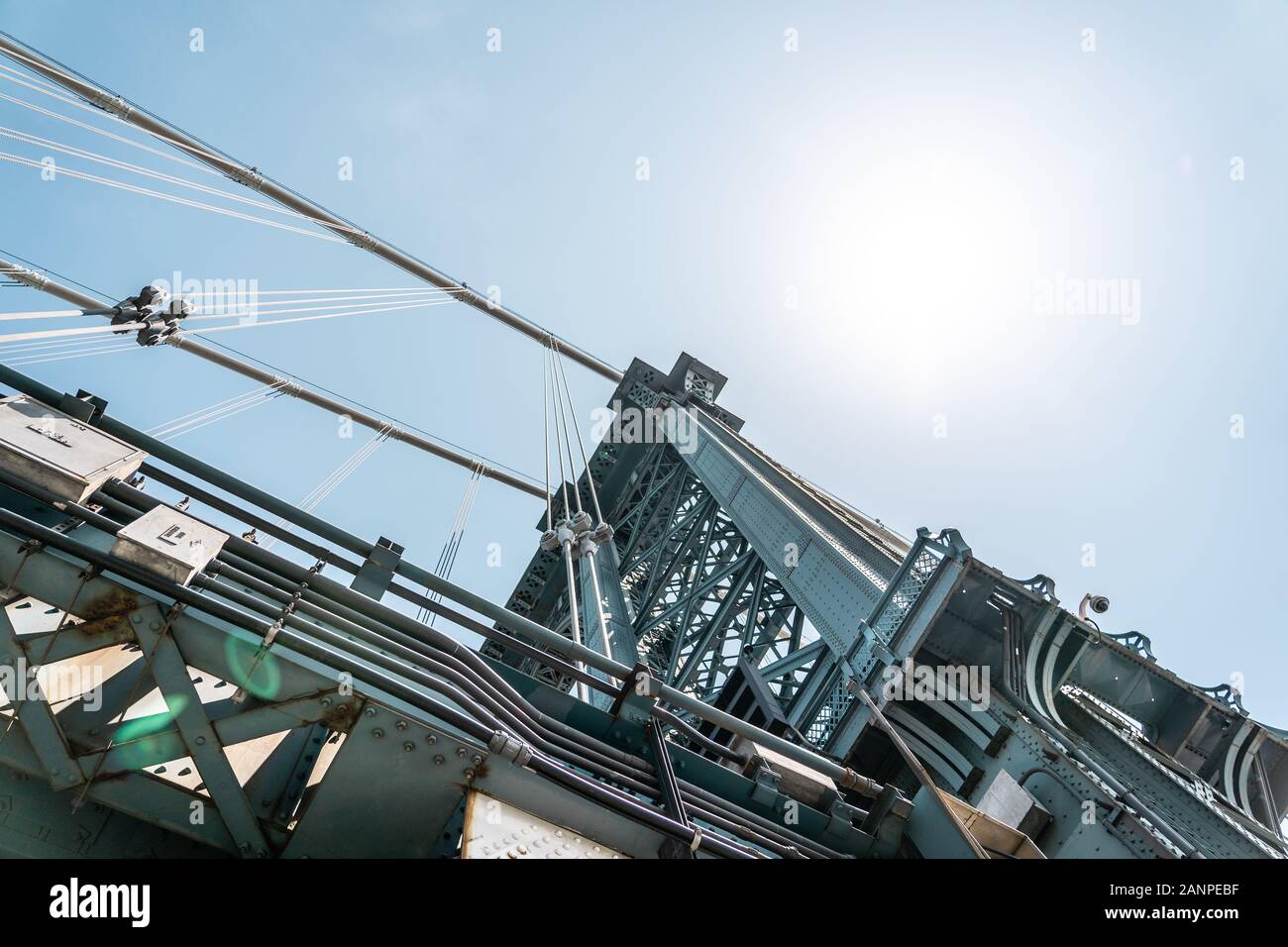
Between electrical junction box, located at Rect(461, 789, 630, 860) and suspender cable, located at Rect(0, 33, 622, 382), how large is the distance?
520 inches

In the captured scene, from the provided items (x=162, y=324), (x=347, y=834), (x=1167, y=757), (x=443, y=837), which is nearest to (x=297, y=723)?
(x=347, y=834)

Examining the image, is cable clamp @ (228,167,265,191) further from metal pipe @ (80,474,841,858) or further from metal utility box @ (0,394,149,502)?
metal pipe @ (80,474,841,858)

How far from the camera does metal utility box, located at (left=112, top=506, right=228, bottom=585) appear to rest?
14.2 ft

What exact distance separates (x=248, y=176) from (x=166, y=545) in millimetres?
14537

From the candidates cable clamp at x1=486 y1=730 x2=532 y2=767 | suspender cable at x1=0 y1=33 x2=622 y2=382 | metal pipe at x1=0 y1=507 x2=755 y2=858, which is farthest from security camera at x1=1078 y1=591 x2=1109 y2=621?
suspender cable at x1=0 y1=33 x2=622 y2=382

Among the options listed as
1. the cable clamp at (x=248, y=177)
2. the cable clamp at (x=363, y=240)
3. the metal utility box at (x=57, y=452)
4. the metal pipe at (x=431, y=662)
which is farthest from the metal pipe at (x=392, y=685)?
the cable clamp at (x=363, y=240)

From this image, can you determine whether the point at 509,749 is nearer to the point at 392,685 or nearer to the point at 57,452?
the point at 392,685

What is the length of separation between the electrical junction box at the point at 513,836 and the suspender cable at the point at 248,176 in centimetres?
1322

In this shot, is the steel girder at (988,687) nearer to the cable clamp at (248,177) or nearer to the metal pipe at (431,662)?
the metal pipe at (431,662)

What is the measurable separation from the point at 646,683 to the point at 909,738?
4.50 m

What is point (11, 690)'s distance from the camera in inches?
169

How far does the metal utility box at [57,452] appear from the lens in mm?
4500

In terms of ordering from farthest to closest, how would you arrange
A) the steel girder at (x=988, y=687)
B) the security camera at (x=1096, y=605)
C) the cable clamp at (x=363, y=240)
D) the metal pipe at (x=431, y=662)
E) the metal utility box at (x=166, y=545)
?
the cable clamp at (x=363, y=240) < the security camera at (x=1096, y=605) < the steel girder at (x=988, y=687) < the metal pipe at (x=431, y=662) < the metal utility box at (x=166, y=545)
